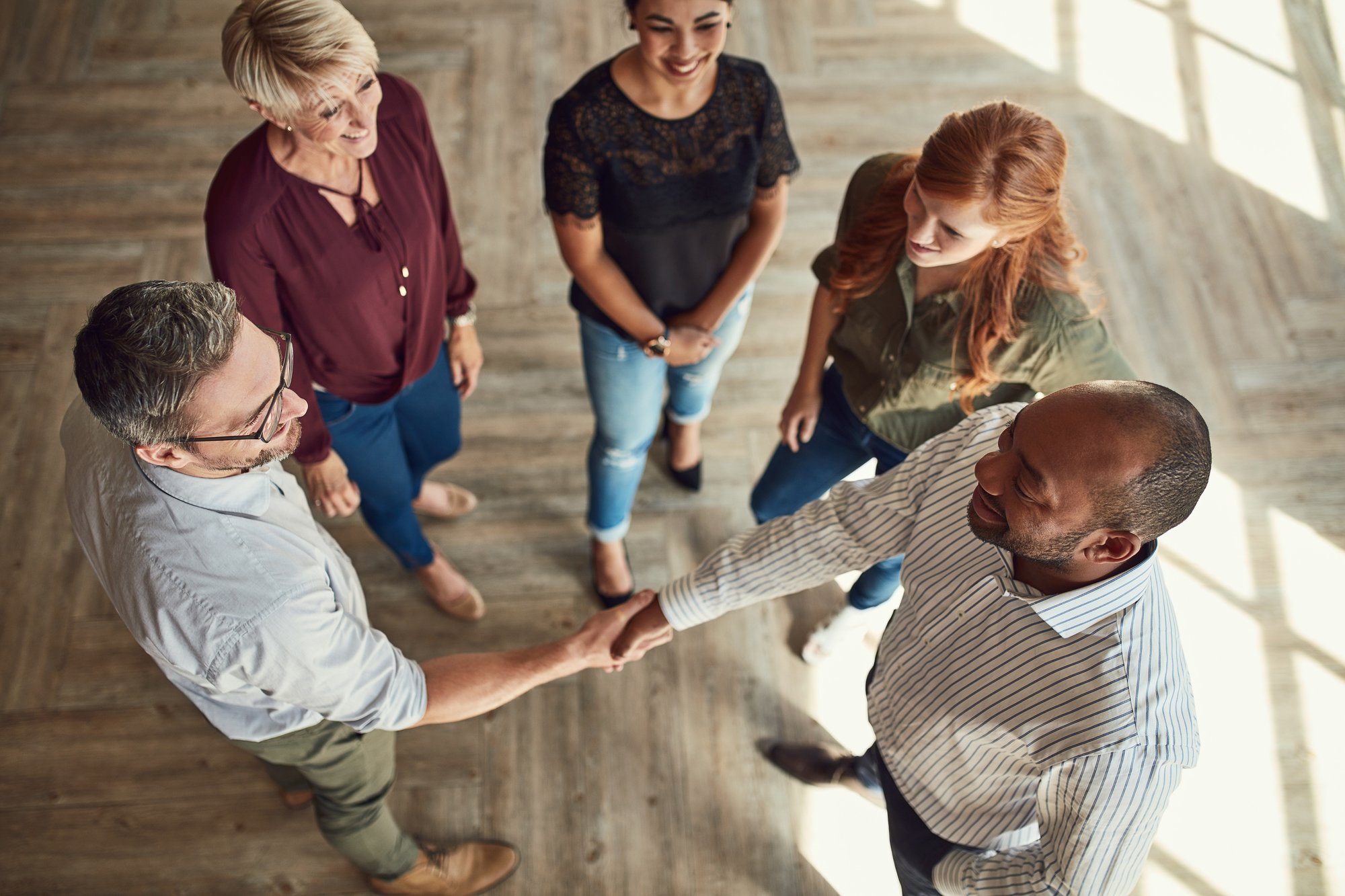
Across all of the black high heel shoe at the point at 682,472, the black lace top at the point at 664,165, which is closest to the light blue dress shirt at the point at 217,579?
the black lace top at the point at 664,165

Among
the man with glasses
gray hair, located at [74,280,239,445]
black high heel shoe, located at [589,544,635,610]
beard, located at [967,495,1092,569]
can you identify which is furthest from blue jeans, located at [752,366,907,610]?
gray hair, located at [74,280,239,445]

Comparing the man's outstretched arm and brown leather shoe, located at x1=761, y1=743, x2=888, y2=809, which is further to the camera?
brown leather shoe, located at x1=761, y1=743, x2=888, y2=809

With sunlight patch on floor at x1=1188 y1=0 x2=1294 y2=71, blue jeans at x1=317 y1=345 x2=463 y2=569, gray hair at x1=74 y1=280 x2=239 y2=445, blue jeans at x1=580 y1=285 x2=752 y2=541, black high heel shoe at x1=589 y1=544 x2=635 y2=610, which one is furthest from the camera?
sunlight patch on floor at x1=1188 y1=0 x2=1294 y2=71

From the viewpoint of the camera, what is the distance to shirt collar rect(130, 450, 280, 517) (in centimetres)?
139

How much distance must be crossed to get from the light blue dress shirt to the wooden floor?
1204 mm

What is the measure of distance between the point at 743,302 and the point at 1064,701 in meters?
1.28

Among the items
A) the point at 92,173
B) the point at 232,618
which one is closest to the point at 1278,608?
the point at 232,618

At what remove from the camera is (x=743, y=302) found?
7.83 ft

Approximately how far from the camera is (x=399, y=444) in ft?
7.56

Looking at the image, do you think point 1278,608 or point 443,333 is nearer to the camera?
point 443,333

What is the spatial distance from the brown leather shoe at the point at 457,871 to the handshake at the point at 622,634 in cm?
80

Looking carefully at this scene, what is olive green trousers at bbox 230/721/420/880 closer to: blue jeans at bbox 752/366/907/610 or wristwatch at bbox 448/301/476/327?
wristwatch at bbox 448/301/476/327

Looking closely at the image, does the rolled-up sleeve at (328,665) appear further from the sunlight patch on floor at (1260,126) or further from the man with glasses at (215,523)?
the sunlight patch on floor at (1260,126)

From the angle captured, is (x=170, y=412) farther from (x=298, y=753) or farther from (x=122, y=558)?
(x=298, y=753)
